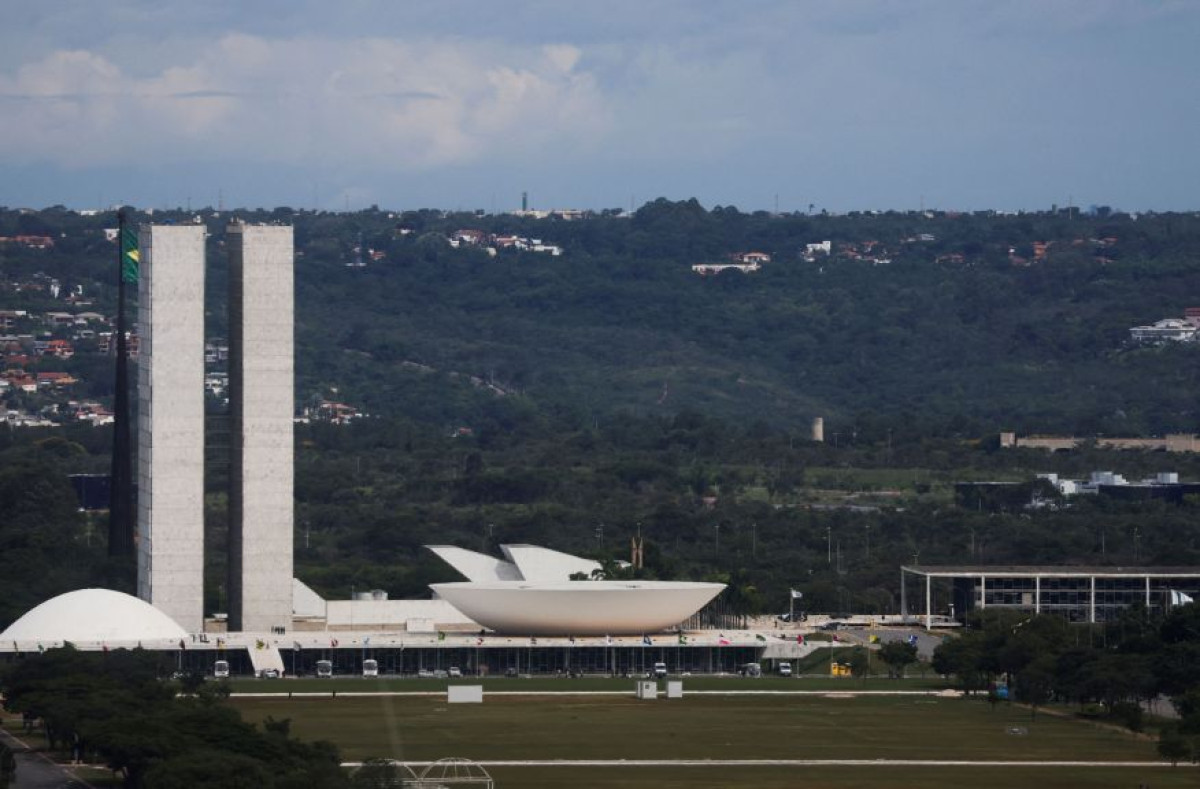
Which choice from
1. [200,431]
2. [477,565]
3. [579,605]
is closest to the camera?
[579,605]

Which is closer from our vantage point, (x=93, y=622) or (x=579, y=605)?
(x=93, y=622)

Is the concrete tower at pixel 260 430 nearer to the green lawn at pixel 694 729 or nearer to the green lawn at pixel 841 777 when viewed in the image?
the green lawn at pixel 694 729

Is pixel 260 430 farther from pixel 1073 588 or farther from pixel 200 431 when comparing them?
pixel 1073 588

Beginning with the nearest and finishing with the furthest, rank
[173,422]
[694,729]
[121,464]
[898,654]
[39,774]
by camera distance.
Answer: [39,774]
[694,729]
[898,654]
[173,422]
[121,464]

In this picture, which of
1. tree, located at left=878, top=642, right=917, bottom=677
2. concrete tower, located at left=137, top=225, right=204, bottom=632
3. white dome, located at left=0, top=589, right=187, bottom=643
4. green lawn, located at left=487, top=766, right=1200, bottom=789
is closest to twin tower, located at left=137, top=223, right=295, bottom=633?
concrete tower, located at left=137, top=225, right=204, bottom=632

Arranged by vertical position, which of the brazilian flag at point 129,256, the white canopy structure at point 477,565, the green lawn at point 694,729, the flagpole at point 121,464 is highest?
the brazilian flag at point 129,256

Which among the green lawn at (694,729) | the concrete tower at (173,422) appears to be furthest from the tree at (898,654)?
the concrete tower at (173,422)

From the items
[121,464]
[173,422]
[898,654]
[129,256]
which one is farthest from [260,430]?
[898,654]
